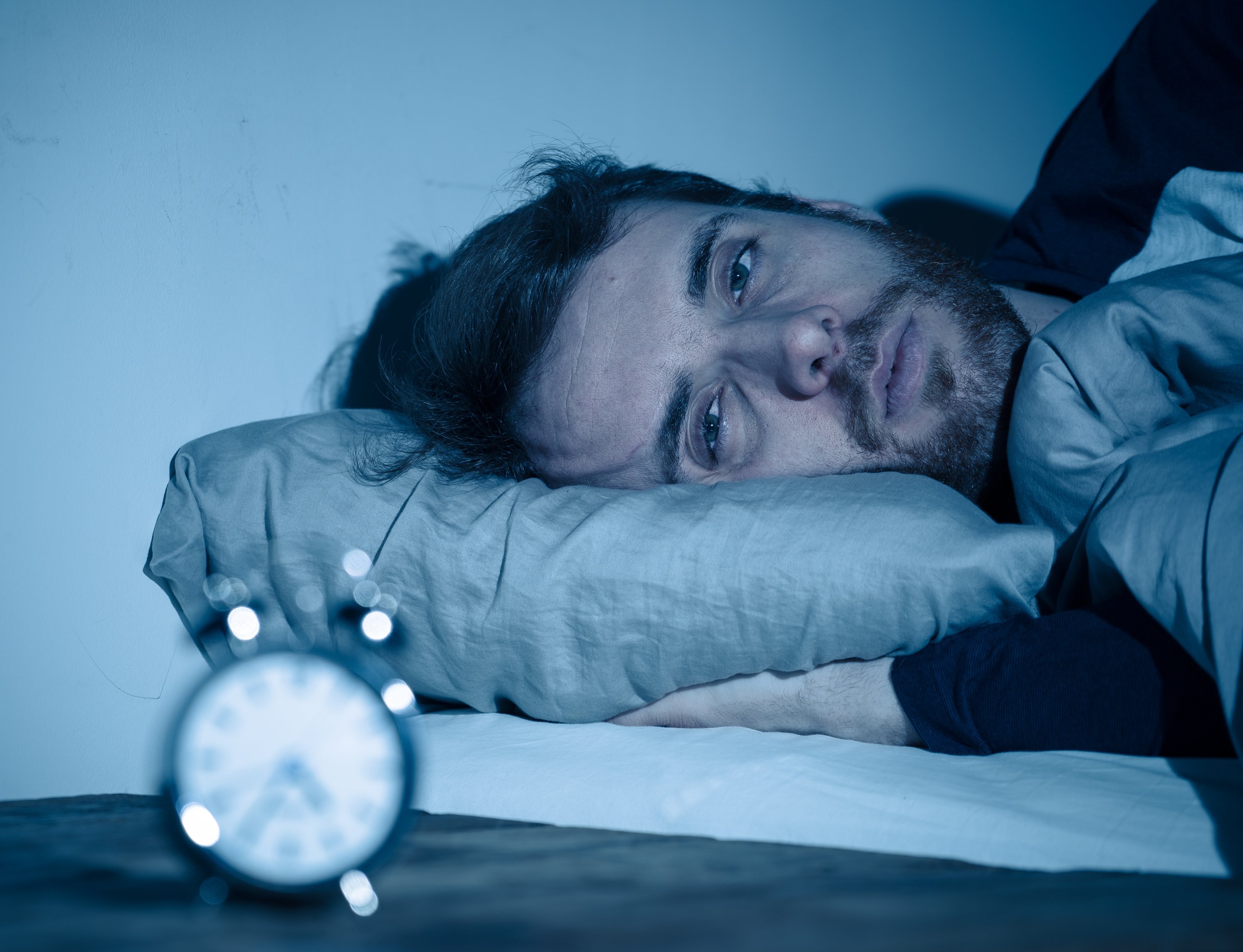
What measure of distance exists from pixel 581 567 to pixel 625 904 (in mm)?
442

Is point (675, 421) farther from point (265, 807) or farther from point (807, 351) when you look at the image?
point (265, 807)

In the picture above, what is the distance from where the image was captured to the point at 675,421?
109 cm

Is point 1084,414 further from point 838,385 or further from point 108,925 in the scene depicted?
point 108,925

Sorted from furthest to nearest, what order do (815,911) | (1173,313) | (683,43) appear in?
(683,43), (1173,313), (815,911)

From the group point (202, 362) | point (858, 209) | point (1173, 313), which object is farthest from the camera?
point (858, 209)

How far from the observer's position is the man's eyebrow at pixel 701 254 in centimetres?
112

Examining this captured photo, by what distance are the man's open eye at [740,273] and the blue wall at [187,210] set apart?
0.50 metres

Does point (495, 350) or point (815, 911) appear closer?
point (815, 911)

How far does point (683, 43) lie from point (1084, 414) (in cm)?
118

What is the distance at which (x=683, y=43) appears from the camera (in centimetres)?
160

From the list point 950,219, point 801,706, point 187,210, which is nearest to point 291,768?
point 801,706

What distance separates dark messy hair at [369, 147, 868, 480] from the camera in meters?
1.20

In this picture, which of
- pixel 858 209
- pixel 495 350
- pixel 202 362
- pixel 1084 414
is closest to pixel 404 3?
pixel 495 350

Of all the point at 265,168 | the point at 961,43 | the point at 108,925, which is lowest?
the point at 108,925
